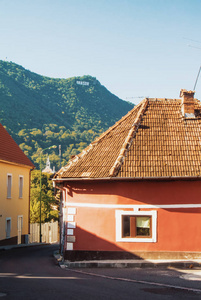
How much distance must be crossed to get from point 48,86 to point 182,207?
5626 inches

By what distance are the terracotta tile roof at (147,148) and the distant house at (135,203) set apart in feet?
0.13

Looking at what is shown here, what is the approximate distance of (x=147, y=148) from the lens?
1722 centimetres

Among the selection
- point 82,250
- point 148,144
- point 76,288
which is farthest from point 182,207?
point 76,288

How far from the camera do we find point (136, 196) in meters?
16.3

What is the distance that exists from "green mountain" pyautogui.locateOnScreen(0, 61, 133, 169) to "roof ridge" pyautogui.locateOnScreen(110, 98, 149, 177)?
58.8 m

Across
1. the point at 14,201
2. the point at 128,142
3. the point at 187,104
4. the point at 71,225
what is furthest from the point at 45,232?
the point at 128,142

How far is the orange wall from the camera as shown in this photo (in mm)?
16062

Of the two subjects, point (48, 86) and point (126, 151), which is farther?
point (48, 86)

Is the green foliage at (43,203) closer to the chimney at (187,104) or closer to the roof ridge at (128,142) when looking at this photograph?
the roof ridge at (128,142)

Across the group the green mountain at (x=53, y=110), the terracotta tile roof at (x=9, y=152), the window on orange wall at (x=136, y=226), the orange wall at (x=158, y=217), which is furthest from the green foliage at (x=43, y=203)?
the window on orange wall at (x=136, y=226)

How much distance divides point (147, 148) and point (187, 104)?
3.47 meters

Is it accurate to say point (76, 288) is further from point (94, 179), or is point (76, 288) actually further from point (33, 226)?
point (33, 226)

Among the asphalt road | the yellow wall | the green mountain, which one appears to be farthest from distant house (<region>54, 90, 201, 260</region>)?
the green mountain

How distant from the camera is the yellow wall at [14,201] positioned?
1153 inches
